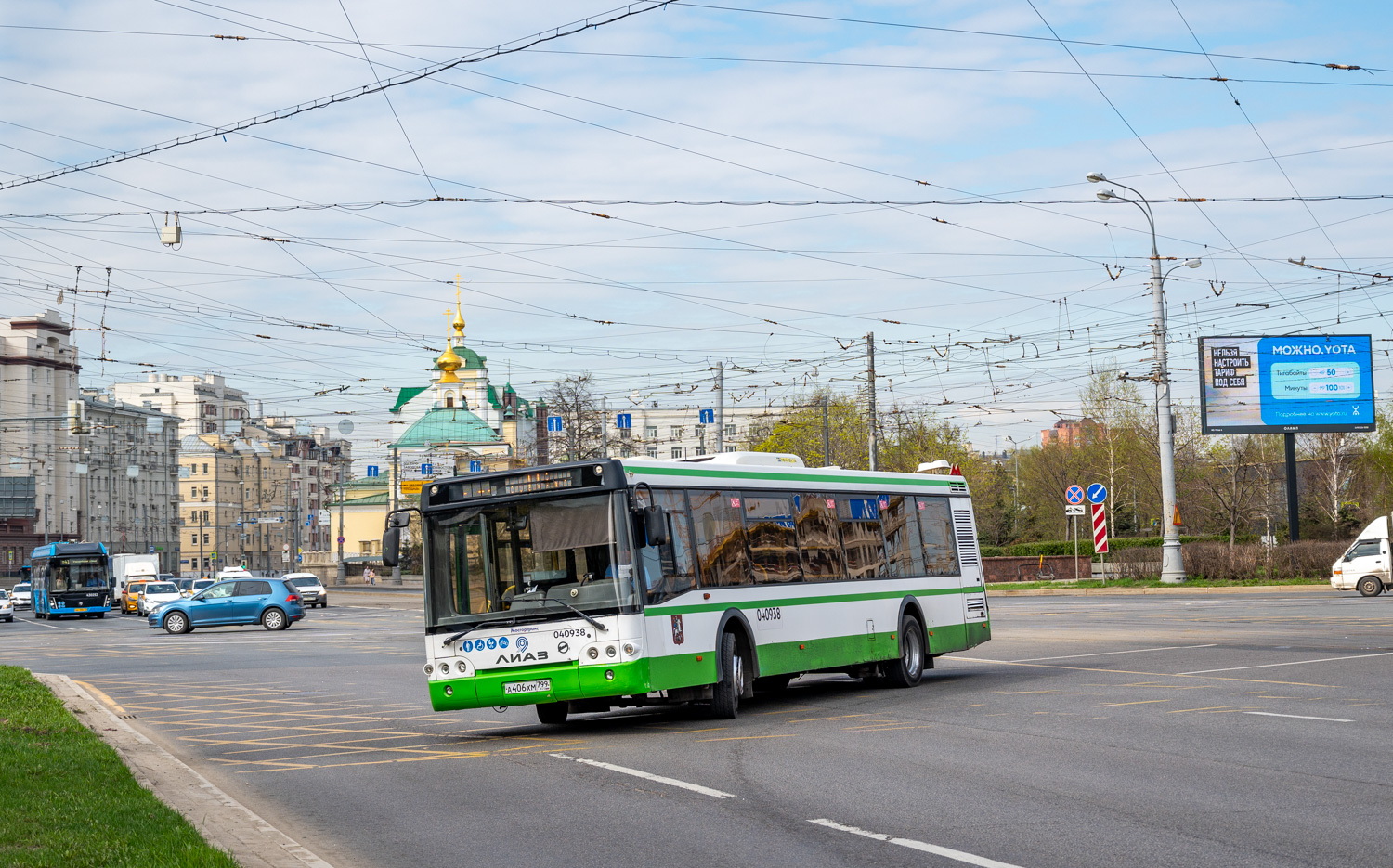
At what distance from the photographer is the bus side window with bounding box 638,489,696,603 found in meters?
14.3

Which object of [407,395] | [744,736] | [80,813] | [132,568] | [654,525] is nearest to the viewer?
[80,813]

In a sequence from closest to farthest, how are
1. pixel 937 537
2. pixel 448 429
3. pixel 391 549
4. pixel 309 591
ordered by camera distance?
1. pixel 391 549
2. pixel 937 537
3. pixel 309 591
4. pixel 448 429

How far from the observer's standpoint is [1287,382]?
4978cm

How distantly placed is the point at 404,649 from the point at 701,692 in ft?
55.6

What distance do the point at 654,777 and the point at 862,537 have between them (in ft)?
25.5

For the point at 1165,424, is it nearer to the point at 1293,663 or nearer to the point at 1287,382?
the point at 1287,382

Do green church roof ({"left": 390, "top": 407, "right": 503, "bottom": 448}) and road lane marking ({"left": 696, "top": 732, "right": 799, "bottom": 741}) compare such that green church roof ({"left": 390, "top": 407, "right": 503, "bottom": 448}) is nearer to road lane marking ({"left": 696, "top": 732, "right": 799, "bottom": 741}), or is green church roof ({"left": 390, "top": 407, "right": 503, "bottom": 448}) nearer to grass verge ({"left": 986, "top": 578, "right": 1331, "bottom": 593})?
grass verge ({"left": 986, "top": 578, "right": 1331, "bottom": 593})

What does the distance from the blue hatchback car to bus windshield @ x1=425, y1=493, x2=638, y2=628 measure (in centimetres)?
3301

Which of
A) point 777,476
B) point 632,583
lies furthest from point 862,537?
point 632,583

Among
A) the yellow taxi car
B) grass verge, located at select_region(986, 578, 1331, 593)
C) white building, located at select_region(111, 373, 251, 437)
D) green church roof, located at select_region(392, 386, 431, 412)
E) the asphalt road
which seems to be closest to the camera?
the asphalt road

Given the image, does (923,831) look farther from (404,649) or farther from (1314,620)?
(404,649)

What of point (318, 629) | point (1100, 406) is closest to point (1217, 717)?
point (318, 629)

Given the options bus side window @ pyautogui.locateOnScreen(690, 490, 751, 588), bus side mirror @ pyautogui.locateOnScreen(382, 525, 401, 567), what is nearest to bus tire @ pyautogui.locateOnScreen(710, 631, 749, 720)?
bus side window @ pyautogui.locateOnScreen(690, 490, 751, 588)

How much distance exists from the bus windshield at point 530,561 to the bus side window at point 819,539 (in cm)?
344
